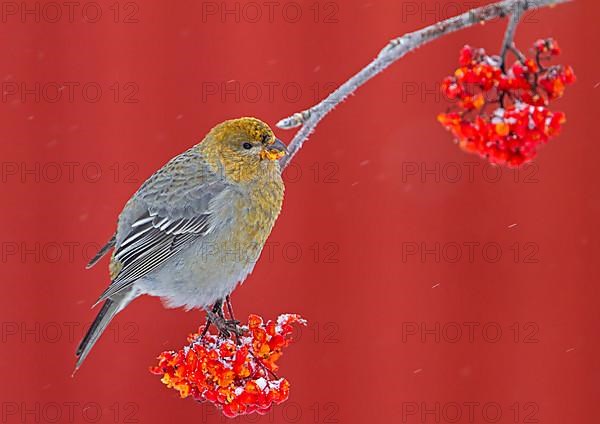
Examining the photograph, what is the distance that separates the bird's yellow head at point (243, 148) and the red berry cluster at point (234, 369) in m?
0.32

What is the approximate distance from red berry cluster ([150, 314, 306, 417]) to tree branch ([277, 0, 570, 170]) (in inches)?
13.1

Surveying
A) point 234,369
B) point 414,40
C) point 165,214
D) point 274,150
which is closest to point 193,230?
point 165,214

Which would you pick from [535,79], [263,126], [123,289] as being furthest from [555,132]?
[123,289]

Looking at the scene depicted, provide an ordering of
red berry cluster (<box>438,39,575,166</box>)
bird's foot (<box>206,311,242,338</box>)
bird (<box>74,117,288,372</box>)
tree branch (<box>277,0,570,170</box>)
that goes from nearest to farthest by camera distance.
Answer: tree branch (<box>277,0,570,170</box>) → red berry cluster (<box>438,39,575,166</box>) → bird's foot (<box>206,311,242,338</box>) → bird (<box>74,117,288,372</box>)

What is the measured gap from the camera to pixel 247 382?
116 cm

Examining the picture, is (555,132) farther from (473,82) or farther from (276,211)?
(276,211)

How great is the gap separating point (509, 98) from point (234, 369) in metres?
0.62

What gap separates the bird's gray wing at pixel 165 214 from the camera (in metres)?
1.51

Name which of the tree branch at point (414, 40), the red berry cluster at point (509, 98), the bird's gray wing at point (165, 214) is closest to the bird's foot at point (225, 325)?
the bird's gray wing at point (165, 214)

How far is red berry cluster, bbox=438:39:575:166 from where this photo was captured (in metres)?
1.09

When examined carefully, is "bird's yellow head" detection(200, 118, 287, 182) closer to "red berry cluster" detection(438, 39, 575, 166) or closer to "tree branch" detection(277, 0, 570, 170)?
"tree branch" detection(277, 0, 570, 170)

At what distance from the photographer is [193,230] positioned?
158cm

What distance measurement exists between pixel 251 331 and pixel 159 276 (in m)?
0.43

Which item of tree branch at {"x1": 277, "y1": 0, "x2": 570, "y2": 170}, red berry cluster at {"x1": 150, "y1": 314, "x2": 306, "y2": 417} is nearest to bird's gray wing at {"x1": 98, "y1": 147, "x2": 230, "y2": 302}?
red berry cluster at {"x1": 150, "y1": 314, "x2": 306, "y2": 417}
